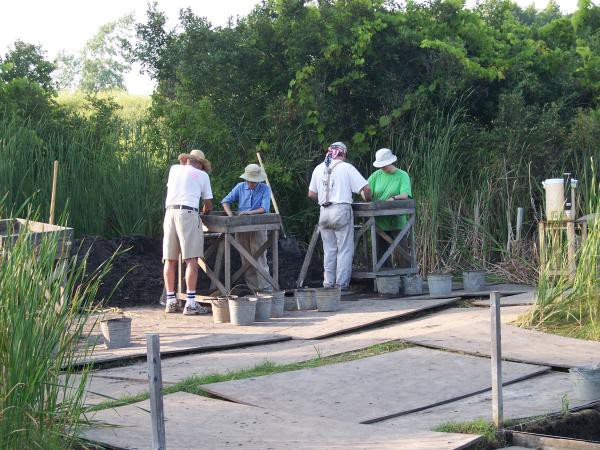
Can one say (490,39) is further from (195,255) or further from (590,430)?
(590,430)

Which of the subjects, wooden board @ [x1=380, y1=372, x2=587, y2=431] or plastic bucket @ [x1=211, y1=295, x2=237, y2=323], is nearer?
wooden board @ [x1=380, y1=372, x2=587, y2=431]

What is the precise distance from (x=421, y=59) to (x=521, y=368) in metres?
8.92

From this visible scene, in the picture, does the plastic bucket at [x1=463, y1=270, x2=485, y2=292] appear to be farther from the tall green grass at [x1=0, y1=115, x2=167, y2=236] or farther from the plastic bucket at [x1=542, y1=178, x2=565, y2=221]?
the tall green grass at [x1=0, y1=115, x2=167, y2=236]

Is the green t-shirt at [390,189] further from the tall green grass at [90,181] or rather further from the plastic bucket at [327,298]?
the tall green grass at [90,181]

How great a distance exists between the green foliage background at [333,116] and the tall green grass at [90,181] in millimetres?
24

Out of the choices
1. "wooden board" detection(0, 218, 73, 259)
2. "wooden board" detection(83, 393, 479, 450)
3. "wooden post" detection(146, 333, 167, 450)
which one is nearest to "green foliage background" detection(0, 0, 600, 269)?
"wooden board" detection(0, 218, 73, 259)

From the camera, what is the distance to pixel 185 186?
1135 centimetres

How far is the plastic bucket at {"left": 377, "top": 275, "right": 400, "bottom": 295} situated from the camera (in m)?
12.3

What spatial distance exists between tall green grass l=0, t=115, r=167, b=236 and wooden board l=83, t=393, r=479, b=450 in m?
7.68

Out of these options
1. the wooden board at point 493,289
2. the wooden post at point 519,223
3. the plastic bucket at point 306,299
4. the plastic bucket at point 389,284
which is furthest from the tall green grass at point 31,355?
the wooden post at point 519,223

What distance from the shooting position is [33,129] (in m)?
15.2

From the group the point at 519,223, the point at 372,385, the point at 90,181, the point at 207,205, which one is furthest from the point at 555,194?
the point at 90,181

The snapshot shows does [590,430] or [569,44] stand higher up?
[569,44]

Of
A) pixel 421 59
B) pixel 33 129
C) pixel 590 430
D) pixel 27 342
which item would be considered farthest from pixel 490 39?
pixel 27 342
